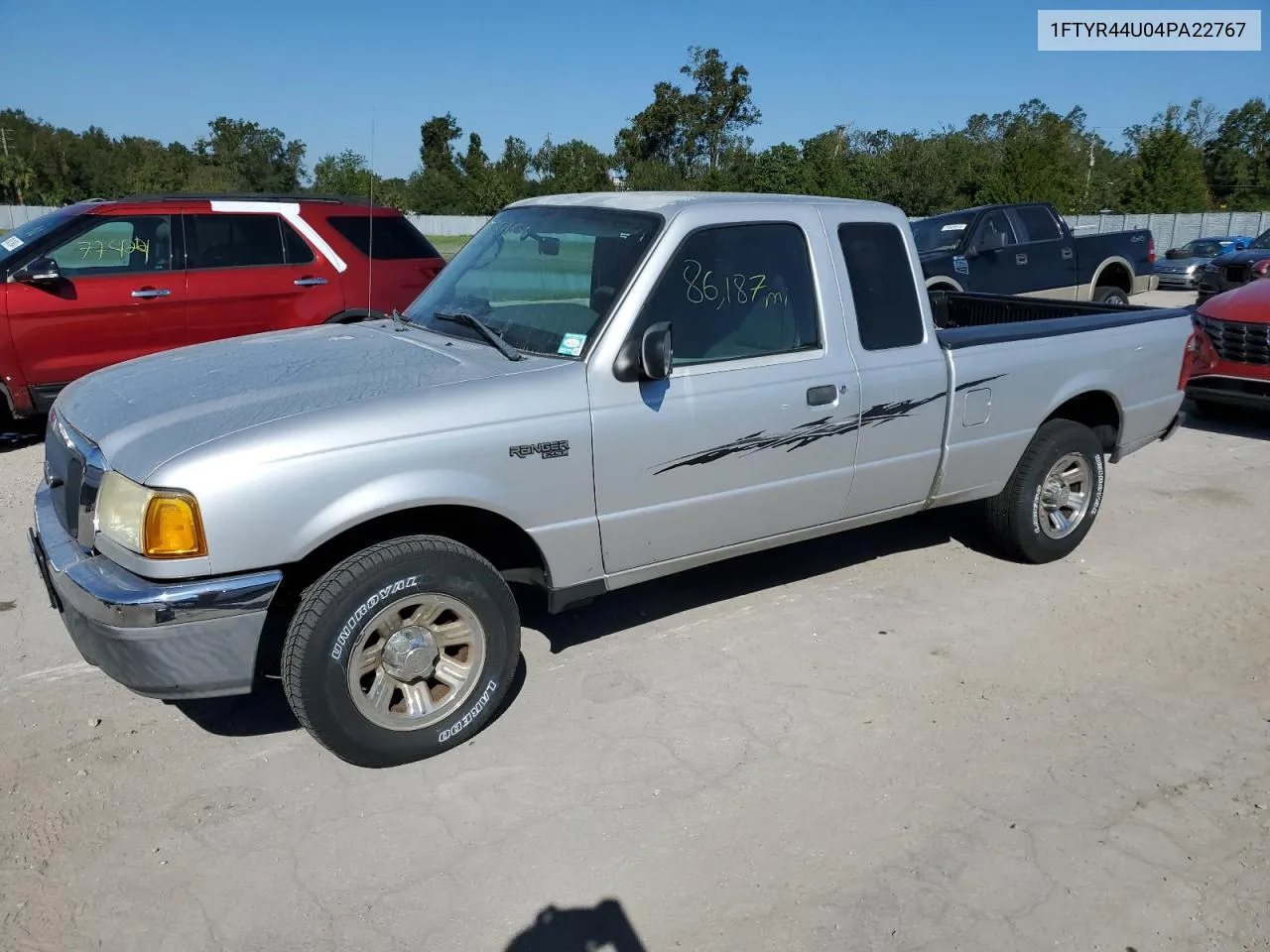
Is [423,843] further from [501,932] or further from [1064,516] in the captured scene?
[1064,516]

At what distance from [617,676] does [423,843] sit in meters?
1.28

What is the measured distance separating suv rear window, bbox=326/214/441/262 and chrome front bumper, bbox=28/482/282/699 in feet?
19.5

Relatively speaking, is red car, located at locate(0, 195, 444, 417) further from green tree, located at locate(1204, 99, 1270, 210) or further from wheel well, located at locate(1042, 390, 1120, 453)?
green tree, located at locate(1204, 99, 1270, 210)

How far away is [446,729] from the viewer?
3611 millimetres

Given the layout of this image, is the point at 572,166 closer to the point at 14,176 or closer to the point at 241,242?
the point at 14,176

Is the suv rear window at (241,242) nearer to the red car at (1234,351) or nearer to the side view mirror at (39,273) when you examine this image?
the side view mirror at (39,273)

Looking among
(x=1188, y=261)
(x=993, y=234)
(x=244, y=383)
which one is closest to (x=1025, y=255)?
(x=993, y=234)

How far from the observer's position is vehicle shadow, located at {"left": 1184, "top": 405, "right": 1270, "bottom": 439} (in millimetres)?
8852

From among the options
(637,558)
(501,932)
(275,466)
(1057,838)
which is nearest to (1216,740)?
(1057,838)

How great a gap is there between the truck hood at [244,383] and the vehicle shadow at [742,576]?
1470mm

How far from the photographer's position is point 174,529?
10.0 ft

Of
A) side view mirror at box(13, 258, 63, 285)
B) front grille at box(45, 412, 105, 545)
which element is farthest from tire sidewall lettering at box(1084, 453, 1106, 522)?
side view mirror at box(13, 258, 63, 285)

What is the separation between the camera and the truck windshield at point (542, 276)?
3.91 m

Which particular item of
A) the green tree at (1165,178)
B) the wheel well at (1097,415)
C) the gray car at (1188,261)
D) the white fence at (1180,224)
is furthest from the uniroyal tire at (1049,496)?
the green tree at (1165,178)
